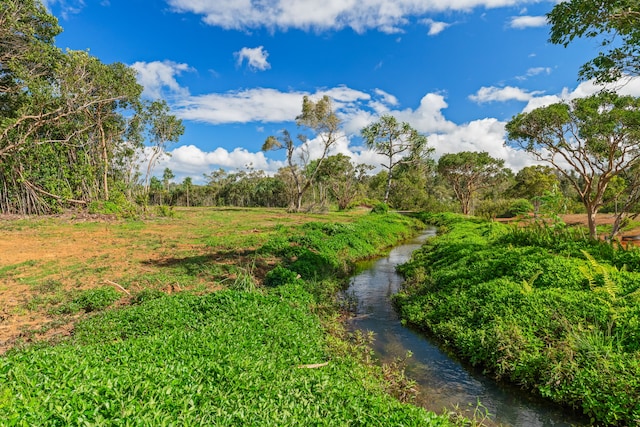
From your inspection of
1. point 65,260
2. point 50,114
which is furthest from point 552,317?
point 50,114

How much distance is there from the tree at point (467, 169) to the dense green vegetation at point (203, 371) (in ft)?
112

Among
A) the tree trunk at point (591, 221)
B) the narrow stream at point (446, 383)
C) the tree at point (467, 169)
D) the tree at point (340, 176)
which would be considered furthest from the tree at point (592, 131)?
the tree at point (340, 176)

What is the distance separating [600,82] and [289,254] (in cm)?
1069

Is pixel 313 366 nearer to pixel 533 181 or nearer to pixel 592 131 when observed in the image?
pixel 592 131

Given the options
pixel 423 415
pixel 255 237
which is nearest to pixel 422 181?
pixel 255 237

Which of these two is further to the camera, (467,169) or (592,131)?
(467,169)

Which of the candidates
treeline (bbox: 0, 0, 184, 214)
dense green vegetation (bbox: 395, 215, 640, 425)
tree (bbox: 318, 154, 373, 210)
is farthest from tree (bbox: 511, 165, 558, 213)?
treeline (bbox: 0, 0, 184, 214)

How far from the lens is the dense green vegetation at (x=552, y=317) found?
4719mm

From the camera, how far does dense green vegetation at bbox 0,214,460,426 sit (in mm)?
2674

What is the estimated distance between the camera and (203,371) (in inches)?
146

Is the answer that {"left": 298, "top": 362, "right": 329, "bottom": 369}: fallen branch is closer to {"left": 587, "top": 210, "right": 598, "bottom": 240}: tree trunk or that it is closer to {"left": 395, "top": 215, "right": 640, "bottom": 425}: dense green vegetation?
{"left": 395, "top": 215, "right": 640, "bottom": 425}: dense green vegetation

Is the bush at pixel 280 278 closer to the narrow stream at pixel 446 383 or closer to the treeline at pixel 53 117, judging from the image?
the narrow stream at pixel 446 383

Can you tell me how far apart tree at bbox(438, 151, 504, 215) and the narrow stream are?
104 feet

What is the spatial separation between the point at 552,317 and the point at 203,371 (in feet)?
20.5
